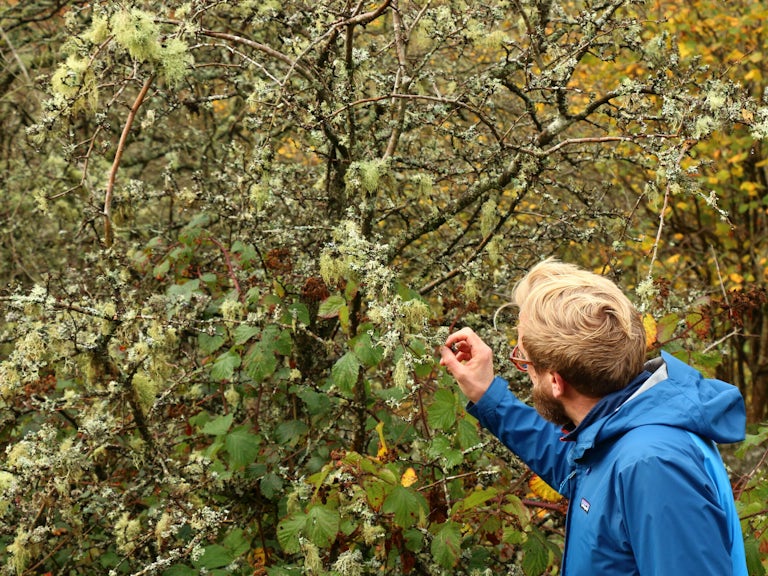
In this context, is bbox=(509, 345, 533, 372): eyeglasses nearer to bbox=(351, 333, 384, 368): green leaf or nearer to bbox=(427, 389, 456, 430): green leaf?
bbox=(427, 389, 456, 430): green leaf

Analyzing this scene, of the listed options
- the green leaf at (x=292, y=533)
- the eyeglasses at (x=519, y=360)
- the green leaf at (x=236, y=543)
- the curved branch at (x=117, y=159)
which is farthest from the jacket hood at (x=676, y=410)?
the curved branch at (x=117, y=159)

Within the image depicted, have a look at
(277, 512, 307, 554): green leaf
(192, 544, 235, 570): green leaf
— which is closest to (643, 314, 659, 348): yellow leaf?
(277, 512, 307, 554): green leaf

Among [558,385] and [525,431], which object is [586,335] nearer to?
[558,385]

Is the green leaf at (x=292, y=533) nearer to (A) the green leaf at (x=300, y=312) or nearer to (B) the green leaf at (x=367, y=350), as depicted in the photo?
(B) the green leaf at (x=367, y=350)

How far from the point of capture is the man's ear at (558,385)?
1946 mm

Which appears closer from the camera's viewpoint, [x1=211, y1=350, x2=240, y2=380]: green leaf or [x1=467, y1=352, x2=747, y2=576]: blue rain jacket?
[x1=467, y1=352, x2=747, y2=576]: blue rain jacket

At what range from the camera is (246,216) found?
340cm

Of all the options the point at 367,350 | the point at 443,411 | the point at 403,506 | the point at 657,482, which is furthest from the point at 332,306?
the point at 657,482

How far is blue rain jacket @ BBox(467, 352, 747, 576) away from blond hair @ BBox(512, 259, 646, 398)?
0.21 ft

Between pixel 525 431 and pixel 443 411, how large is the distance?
332 millimetres

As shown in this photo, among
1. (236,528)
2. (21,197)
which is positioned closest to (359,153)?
(236,528)

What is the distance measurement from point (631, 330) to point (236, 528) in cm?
195

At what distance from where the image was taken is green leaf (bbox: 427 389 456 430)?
2.60 m

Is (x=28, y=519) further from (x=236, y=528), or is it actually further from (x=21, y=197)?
(x=21, y=197)
